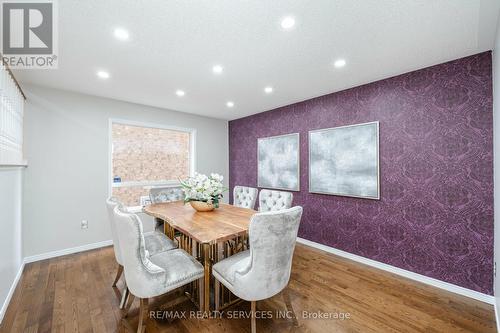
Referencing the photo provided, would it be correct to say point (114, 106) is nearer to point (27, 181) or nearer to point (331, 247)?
point (27, 181)

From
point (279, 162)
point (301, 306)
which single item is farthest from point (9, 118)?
point (279, 162)

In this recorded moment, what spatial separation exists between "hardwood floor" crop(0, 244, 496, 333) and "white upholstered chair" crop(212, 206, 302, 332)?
1.50 feet

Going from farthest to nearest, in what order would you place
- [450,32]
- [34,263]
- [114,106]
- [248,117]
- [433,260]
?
[248,117], [114,106], [34,263], [433,260], [450,32]

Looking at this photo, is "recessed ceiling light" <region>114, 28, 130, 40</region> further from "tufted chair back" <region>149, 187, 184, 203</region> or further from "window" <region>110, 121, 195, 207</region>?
"window" <region>110, 121, 195, 207</region>

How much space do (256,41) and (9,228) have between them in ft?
10.4

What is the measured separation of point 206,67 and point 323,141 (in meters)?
2.06

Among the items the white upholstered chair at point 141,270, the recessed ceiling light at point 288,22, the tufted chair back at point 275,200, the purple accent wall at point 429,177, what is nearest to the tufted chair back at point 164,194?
the tufted chair back at point 275,200

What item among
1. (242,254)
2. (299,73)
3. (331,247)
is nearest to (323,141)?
(299,73)

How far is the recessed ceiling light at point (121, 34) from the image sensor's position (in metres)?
1.75

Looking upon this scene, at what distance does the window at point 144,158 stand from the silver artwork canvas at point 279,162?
1.62 m

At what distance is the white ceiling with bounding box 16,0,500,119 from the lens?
1518 millimetres

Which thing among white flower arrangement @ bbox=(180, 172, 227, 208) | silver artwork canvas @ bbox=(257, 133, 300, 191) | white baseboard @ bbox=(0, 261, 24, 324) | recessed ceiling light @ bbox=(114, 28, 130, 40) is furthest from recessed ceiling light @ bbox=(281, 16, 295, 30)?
white baseboard @ bbox=(0, 261, 24, 324)

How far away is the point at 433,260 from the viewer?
232 centimetres

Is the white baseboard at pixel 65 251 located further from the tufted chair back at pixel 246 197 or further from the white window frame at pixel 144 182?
the tufted chair back at pixel 246 197
